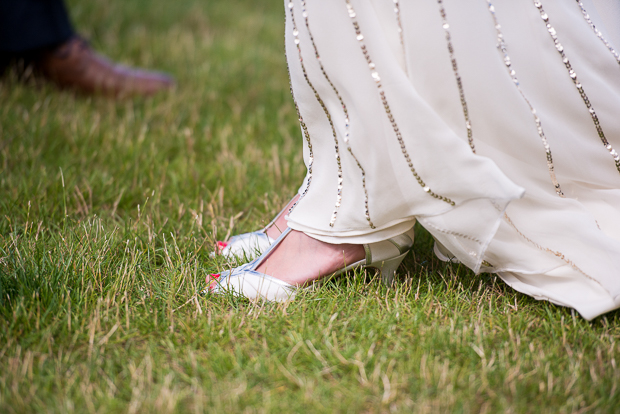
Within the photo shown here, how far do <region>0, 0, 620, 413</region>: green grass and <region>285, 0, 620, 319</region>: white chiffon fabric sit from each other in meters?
0.15

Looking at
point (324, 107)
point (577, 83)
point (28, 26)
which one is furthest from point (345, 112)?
point (28, 26)

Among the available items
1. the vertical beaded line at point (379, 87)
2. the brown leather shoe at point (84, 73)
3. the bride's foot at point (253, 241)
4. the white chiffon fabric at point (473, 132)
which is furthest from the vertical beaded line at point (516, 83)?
the brown leather shoe at point (84, 73)

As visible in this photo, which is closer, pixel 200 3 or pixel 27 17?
pixel 27 17

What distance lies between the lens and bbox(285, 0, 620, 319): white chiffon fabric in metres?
1.07

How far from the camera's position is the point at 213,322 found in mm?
1149

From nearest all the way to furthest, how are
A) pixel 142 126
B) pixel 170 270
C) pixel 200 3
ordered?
1. pixel 170 270
2. pixel 142 126
3. pixel 200 3

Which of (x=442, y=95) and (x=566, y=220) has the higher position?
(x=442, y=95)

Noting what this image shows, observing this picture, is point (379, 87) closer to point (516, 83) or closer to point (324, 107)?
point (324, 107)

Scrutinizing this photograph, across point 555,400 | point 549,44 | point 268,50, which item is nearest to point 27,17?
point 268,50

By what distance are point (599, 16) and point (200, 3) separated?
12.1 ft

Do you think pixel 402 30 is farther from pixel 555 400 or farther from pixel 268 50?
pixel 268 50

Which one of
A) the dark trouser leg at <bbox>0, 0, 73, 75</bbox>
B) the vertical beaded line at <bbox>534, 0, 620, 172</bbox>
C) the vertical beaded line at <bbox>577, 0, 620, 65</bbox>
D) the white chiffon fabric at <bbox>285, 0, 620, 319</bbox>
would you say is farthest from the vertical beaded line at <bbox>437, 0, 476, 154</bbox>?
the dark trouser leg at <bbox>0, 0, 73, 75</bbox>

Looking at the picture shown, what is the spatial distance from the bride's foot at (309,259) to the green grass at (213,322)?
0.16ft

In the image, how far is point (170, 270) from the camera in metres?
1.34
